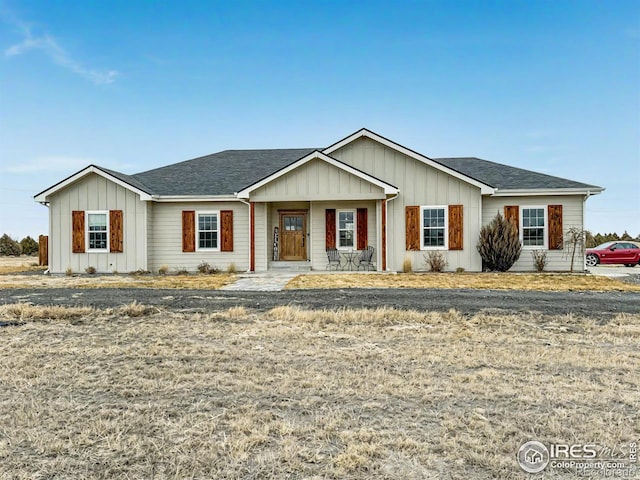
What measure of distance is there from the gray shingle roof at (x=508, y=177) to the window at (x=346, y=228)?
13.9ft

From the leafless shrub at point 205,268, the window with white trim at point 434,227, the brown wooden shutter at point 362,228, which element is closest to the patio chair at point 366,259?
the brown wooden shutter at point 362,228

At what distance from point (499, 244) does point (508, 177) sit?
12.3 ft

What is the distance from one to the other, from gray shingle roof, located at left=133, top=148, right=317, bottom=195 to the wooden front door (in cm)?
220

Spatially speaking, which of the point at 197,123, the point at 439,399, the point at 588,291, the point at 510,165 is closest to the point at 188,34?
the point at 197,123

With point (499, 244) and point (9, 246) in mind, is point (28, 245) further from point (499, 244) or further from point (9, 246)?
point (499, 244)

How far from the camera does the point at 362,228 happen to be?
17.4 metres

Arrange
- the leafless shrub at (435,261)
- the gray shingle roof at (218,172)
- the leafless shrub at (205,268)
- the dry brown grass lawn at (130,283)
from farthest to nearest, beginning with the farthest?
1. the gray shingle roof at (218,172)
2. the leafless shrub at (205,268)
3. the leafless shrub at (435,261)
4. the dry brown grass lawn at (130,283)

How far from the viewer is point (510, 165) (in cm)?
1992

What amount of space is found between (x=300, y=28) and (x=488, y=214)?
39.2 feet

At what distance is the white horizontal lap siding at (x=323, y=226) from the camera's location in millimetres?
17344

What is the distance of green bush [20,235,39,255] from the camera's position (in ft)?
107

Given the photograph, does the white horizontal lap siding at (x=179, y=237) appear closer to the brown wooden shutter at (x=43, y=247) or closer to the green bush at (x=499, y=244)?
the brown wooden shutter at (x=43, y=247)

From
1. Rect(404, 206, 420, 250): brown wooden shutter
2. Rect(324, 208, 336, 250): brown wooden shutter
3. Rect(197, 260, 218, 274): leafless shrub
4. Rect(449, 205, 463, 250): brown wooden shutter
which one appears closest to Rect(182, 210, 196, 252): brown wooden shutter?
Rect(197, 260, 218, 274): leafless shrub

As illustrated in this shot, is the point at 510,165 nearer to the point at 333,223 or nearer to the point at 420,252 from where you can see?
the point at 420,252
